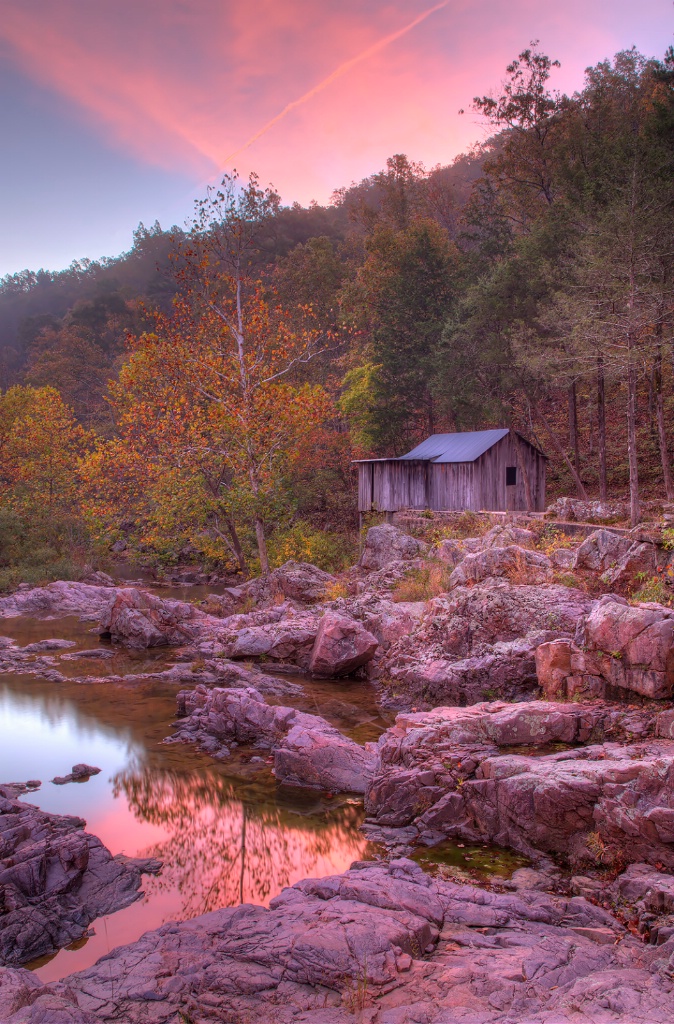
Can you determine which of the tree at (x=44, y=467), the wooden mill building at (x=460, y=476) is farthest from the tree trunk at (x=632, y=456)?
the tree at (x=44, y=467)

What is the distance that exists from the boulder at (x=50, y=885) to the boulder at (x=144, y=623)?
1138cm

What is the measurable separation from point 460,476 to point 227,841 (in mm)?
25133

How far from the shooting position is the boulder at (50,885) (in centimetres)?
614

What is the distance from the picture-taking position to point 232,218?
77.2 ft

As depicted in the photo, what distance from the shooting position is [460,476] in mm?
31703

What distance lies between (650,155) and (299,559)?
A: 801 inches

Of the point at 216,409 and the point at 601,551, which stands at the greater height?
the point at 216,409

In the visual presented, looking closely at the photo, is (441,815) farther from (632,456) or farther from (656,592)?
(632,456)

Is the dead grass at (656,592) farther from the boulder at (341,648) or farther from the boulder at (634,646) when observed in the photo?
the boulder at (341,648)

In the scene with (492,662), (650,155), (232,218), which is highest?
(650,155)

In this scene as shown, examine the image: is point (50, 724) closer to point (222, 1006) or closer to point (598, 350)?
point (222, 1006)

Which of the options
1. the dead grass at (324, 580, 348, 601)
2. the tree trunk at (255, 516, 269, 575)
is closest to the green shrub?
the dead grass at (324, 580, 348, 601)

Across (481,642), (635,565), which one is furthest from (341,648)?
(635,565)

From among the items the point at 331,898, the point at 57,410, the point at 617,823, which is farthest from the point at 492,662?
the point at 57,410
